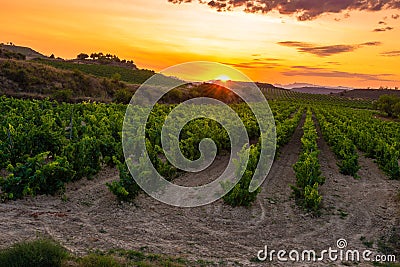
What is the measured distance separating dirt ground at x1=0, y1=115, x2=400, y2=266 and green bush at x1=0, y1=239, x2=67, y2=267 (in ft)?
1.84

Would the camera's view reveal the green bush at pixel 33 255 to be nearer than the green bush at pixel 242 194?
Yes

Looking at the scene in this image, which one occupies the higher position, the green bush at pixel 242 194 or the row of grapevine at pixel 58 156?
the row of grapevine at pixel 58 156

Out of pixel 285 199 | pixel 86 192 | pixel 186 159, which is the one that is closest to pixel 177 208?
pixel 86 192

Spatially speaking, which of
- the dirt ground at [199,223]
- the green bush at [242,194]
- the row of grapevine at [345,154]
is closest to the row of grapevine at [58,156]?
the dirt ground at [199,223]

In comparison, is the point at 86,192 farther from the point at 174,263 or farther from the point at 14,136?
the point at 174,263

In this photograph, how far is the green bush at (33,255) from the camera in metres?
5.75

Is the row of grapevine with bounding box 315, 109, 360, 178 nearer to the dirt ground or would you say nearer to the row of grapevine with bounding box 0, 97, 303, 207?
the dirt ground

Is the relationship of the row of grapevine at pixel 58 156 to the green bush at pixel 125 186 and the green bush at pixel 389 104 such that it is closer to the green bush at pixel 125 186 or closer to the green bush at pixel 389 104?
the green bush at pixel 125 186

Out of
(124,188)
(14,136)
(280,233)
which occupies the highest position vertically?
(14,136)

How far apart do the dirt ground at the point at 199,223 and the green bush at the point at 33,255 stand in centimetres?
56

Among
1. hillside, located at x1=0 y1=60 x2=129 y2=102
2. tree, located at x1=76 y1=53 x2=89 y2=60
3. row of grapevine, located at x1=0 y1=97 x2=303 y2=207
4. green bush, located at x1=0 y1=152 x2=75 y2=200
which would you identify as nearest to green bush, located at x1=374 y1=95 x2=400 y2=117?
hillside, located at x1=0 y1=60 x2=129 y2=102

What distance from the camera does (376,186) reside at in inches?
493

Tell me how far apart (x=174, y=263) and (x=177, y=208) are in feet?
9.58

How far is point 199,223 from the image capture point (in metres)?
8.40
